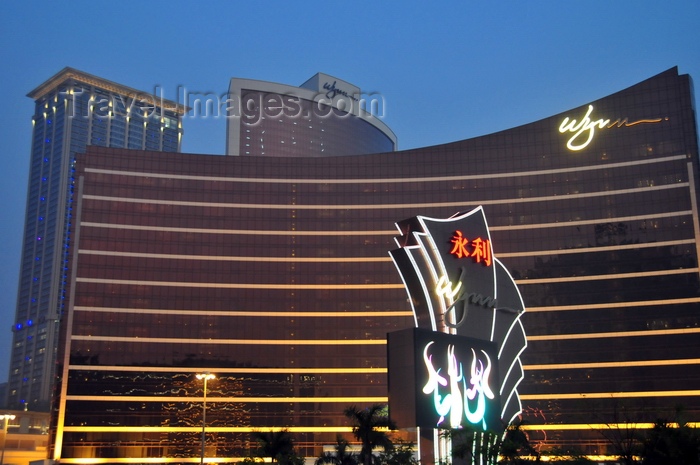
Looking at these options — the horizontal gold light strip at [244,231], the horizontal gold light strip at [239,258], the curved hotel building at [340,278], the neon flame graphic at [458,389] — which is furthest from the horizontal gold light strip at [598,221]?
the neon flame graphic at [458,389]

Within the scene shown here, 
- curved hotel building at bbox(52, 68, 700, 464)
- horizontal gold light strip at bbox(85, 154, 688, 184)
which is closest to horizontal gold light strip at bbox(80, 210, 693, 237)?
curved hotel building at bbox(52, 68, 700, 464)

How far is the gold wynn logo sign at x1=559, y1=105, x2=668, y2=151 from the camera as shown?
444 ft

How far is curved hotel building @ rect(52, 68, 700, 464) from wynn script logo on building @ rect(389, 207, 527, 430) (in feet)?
189

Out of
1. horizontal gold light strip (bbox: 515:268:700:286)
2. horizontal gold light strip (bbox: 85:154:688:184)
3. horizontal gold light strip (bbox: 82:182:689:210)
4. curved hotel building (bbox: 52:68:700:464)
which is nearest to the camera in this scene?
horizontal gold light strip (bbox: 515:268:700:286)

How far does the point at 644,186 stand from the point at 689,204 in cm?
718

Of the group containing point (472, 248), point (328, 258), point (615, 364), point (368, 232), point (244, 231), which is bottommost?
point (615, 364)

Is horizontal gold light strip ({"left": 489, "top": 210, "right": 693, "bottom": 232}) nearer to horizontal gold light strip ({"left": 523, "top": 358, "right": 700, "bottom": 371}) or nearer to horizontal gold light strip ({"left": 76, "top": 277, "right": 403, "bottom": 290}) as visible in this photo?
horizontal gold light strip ({"left": 523, "top": 358, "right": 700, "bottom": 371})

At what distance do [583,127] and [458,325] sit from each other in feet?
260

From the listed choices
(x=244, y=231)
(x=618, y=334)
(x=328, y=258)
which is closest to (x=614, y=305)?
(x=618, y=334)

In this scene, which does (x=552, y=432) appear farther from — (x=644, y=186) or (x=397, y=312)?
(x=644, y=186)

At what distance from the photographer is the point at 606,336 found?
423ft

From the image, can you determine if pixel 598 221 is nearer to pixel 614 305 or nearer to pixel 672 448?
pixel 614 305

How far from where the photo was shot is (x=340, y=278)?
13700 centimetres

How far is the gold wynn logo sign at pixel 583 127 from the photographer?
444 ft
